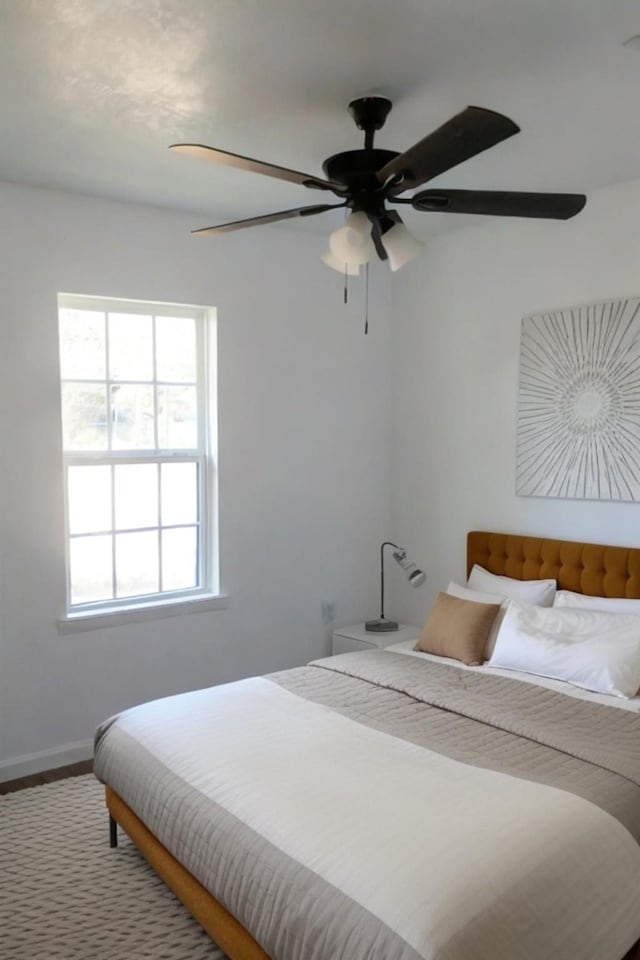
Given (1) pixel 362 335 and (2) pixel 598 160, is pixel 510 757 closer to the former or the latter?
(2) pixel 598 160

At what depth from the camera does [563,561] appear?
3578mm

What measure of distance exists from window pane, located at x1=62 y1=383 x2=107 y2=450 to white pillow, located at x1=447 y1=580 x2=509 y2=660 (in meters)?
1.94

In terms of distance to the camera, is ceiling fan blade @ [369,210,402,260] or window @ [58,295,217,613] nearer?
ceiling fan blade @ [369,210,402,260]

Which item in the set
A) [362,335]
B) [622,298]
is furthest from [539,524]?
[362,335]

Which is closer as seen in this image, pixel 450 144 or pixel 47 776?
pixel 450 144

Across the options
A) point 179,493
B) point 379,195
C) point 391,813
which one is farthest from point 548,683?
point 179,493

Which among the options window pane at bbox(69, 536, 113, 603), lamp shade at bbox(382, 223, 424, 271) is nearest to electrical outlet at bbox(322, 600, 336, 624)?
window pane at bbox(69, 536, 113, 603)

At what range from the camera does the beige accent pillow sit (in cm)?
333

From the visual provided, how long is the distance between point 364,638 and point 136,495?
58.4 inches

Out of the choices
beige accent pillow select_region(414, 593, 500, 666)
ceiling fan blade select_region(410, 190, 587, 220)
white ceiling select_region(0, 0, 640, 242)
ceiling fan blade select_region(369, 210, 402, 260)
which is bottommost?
beige accent pillow select_region(414, 593, 500, 666)

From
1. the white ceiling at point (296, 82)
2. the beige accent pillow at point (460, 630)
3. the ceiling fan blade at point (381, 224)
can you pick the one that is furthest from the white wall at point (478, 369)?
the ceiling fan blade at point (381, 224)

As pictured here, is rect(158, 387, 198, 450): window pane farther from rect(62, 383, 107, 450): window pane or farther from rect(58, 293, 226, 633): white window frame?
rect(62, 383, 107, 450): window pane

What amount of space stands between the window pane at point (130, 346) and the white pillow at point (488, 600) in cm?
194

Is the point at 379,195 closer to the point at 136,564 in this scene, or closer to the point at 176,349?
the point at 176,349
